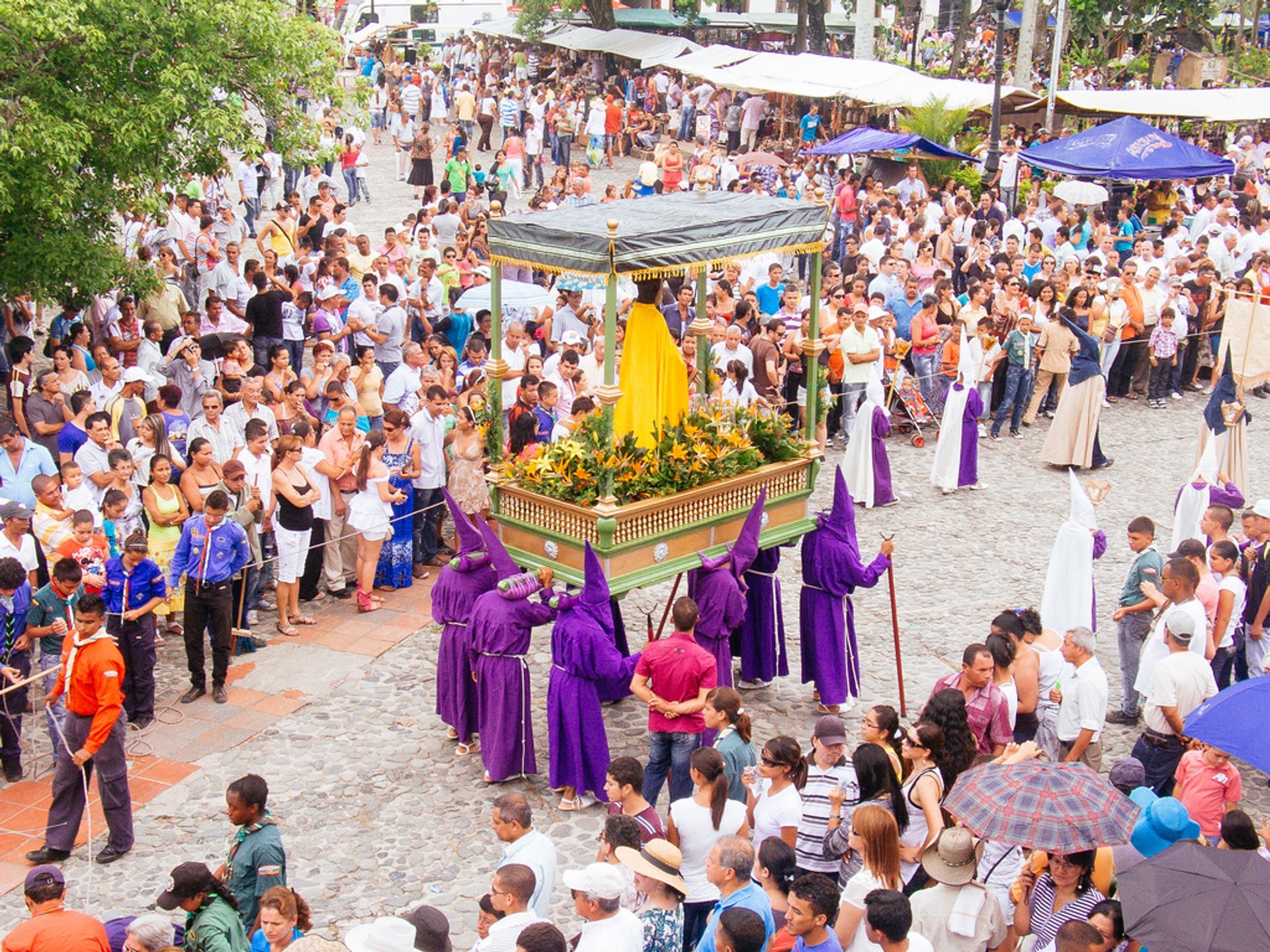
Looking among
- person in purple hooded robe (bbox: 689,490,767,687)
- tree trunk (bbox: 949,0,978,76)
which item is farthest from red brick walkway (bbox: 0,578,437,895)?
tree trunk (bbox: 949,0,978,76)

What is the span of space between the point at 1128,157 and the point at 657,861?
61.1ft

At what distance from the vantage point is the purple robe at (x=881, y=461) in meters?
12.8

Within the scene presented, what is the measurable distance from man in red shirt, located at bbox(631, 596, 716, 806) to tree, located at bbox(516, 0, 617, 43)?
117 feet

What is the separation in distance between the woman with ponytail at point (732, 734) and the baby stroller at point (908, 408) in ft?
26.4

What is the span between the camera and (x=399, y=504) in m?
11.2

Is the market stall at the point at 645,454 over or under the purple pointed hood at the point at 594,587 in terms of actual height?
over

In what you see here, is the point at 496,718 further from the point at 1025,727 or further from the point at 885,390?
the point at 885,390

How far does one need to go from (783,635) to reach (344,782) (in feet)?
10.3

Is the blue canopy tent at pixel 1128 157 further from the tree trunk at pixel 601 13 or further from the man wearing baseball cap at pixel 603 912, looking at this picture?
the tree trunk at pixel 601 13

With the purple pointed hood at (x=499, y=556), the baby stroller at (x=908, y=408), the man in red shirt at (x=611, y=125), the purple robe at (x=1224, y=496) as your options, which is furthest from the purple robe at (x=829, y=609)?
the man in red shirt at (x=611, y=125)

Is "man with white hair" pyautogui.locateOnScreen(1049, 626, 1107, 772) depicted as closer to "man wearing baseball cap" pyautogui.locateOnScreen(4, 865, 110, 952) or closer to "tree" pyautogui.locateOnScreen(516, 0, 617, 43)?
"man wearing baseball cap" pyautogui.locateOnScreen(4, 865, 110, 952)

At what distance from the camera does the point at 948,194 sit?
22.8 meters

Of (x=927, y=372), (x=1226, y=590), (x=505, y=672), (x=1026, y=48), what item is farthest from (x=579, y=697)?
(x=1026, y=48)

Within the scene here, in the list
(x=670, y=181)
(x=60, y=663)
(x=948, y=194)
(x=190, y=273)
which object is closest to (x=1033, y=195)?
(x=948, y=194)
